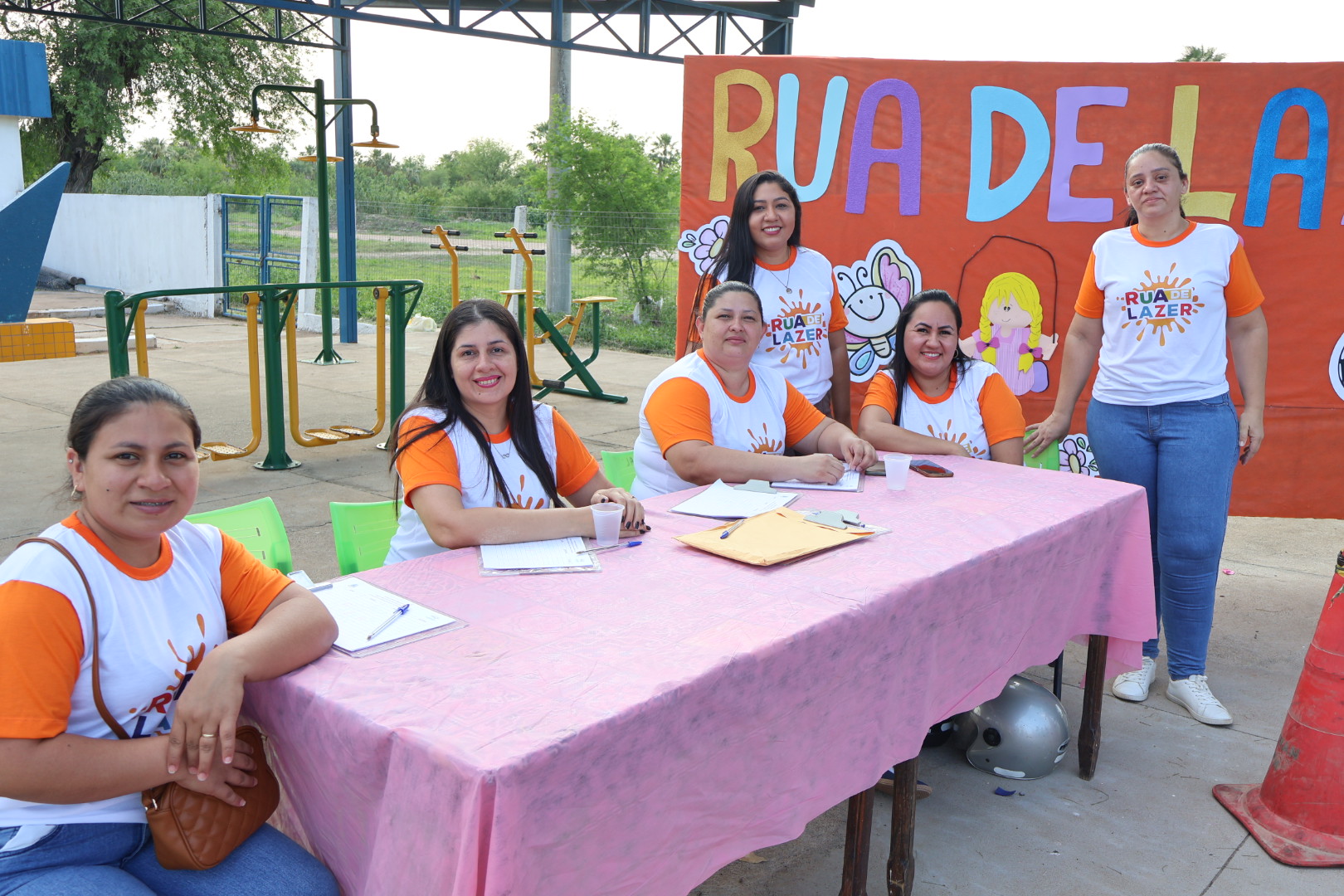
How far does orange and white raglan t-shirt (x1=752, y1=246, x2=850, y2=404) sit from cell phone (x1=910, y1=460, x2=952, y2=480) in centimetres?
59

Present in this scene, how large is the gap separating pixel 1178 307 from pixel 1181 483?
55 cm

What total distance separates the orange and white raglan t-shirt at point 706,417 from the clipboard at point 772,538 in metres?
0.58

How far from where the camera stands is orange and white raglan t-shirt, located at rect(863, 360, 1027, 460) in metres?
3.57

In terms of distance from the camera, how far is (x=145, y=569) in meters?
1.63

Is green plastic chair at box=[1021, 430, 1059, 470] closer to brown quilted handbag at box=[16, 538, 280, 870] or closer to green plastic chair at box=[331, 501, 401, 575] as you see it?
green plastic chair at box=[331, 501, 401, 575]

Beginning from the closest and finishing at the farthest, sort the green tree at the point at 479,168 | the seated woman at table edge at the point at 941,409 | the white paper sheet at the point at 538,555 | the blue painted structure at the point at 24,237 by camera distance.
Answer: the white paper sheet at the point at 538,555
the seated woman at table edge at the point at 941,409
the blue painted structure at the point at 24,237
the green tree at the point at 479,168

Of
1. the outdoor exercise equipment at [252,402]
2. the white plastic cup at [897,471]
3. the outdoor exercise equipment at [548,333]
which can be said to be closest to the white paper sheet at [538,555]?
the white plastic cup at [897,471]

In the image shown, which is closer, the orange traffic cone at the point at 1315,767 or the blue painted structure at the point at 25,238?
the orange traffic cone at the point at 1315,767

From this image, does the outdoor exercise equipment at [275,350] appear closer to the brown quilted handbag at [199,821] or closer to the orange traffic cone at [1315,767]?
the brown quilted handbag at [199,821]

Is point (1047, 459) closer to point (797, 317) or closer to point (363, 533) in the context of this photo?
point (797, 317)

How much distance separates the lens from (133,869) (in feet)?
5.29

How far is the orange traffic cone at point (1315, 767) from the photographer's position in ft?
8.56

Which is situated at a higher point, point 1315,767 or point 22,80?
point 22,80

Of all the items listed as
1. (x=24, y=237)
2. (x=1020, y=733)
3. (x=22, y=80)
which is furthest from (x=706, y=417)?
(x=22, y=80)
